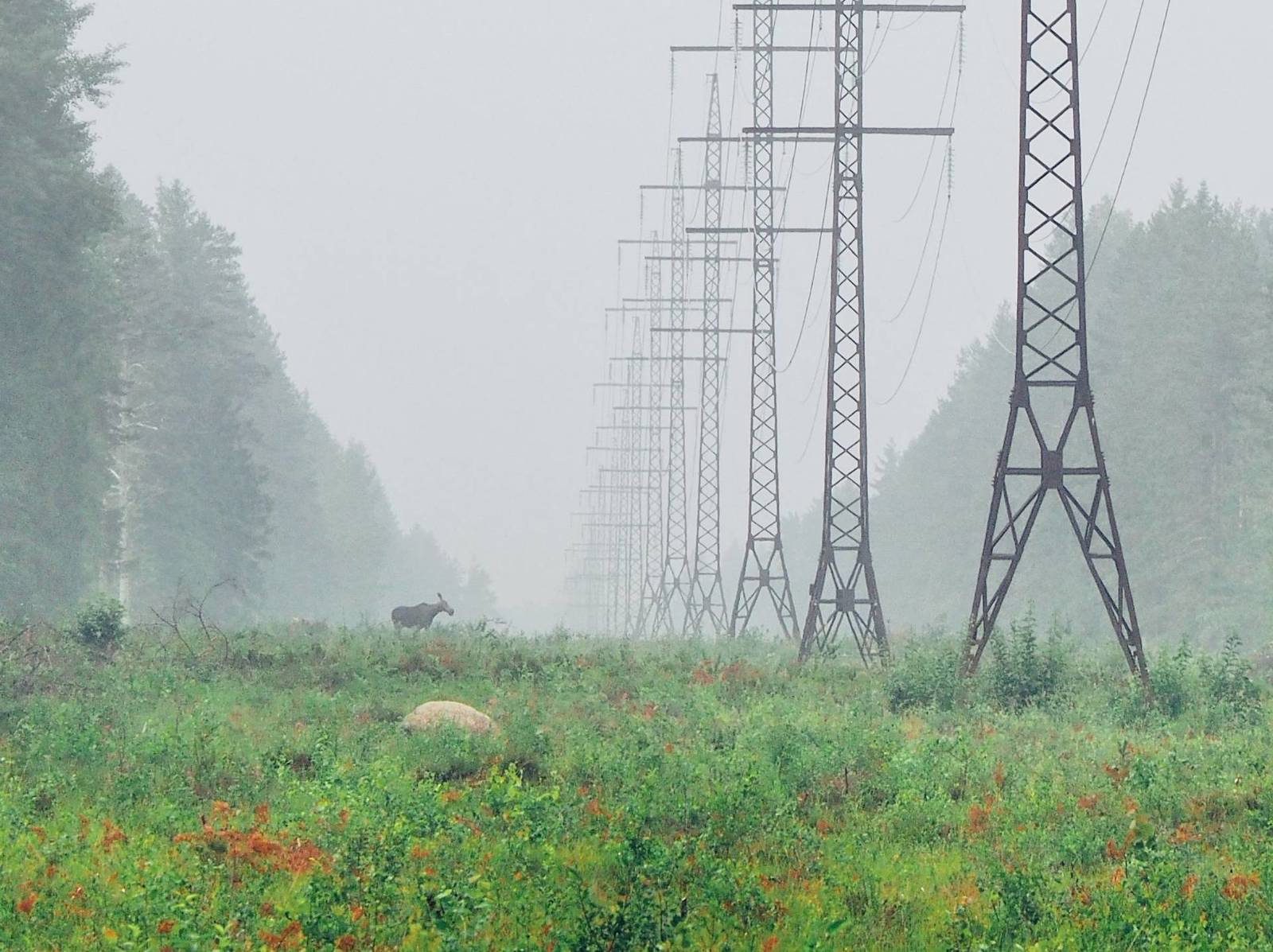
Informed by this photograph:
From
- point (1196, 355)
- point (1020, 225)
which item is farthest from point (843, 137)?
point (1196, 355)

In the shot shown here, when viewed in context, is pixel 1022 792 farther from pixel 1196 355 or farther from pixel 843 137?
pixel 1196 355

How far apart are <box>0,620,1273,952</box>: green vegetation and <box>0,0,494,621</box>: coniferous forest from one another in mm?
17839

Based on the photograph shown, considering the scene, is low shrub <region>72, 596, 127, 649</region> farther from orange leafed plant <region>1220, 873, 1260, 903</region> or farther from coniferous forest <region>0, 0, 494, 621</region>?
orange leafed plant <region>1220, 873, 1260, 903</region>

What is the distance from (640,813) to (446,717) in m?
5.87

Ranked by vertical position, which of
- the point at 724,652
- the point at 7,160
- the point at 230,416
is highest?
the point at 7,160

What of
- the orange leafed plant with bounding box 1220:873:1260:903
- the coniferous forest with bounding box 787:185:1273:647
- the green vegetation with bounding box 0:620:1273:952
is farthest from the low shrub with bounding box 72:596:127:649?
the coniferous forest with bounding box 787:185:1273:647

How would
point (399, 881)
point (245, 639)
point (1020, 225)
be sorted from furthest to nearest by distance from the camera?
point (245, 639) < point (1020, 225) < point (399, 881)

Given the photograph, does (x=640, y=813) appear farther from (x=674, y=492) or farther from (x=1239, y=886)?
(x=674, y=492)

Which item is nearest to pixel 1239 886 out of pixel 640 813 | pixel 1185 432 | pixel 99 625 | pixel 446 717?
pixel 640 813

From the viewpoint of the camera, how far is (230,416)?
214 feet

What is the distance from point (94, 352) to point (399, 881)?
120ft

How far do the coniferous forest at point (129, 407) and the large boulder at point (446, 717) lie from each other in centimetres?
1738

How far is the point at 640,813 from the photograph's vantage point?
1264 centimetres

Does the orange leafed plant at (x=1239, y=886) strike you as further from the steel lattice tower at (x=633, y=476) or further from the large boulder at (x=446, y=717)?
the steel lattice tower at (x=633, y=476)
